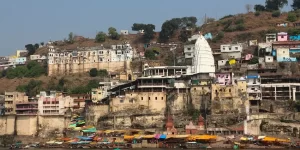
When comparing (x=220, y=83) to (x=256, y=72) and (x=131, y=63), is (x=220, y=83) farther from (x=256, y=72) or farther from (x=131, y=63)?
(x=131, y=63)

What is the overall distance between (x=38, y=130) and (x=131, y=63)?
65.3ft

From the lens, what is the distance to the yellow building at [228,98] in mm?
45944

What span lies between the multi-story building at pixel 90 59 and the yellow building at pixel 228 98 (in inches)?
899

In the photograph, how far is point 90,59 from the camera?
70.4 m

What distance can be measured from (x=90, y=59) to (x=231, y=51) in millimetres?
20587

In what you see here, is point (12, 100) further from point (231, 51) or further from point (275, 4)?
point (275, 4)

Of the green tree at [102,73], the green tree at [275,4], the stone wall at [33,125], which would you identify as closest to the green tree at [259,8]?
the green tree at [275,4]

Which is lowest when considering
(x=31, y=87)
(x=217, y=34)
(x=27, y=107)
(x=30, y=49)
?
(x=27, y=107)

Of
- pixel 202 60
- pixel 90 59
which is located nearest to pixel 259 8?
pixel 90 59

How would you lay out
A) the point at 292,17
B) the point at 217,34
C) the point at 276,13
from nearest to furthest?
1. the point at 292,17
2. the point at 217,34
3. the point at 276,13

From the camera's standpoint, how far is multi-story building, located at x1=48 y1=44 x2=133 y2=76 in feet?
225

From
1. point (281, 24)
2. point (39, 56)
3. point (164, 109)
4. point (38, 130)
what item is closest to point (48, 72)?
point (39, 56)

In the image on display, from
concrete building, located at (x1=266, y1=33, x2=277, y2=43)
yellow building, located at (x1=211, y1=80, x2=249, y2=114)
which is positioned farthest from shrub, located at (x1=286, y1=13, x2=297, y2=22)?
yellow building, located at (x1=211, y1=80, x2=249, y2=114)

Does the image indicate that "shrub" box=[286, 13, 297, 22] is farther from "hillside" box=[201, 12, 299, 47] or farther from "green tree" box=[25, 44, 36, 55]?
"green tree" box=[25, 44, 36, 55]
